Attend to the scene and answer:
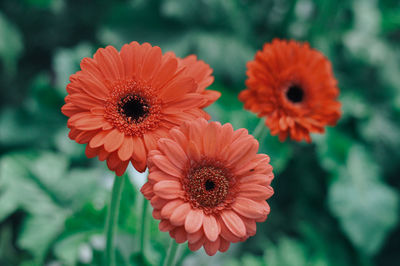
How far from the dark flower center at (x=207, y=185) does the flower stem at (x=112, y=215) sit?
118 mm

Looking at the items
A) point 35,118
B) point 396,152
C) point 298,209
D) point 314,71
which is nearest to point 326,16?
point 396,152

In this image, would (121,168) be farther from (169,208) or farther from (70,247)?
(70,247)

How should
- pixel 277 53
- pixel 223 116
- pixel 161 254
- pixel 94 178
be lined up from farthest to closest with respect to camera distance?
1. pixel 223 116
2. pixel 94 178
3. pixel 161 254
4. pixel 277 53

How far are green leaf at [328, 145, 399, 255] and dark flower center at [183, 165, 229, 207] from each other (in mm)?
1012

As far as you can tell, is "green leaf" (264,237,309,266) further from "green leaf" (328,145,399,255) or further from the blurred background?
"green leaf" (328,145,399,255)

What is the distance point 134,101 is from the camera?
59 cm

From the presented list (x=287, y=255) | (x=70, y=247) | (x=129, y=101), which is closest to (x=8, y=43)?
(x=70, y=247)

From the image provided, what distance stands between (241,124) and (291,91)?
18.5 inches

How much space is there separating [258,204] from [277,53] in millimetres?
370

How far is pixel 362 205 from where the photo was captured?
1.43 m

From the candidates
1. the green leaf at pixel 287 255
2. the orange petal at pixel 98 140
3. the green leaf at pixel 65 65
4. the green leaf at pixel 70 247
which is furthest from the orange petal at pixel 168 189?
the green leaf at pixel 65 65

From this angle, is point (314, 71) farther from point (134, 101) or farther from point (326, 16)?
point (326, 16)

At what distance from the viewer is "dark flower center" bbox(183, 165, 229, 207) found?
0.55 meters

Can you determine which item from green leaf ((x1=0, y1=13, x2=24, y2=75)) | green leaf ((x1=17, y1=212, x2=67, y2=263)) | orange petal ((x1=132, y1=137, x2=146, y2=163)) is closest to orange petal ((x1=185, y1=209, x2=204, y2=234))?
orange petal ((x1=132, y1=137, x2=146, y2=163))
